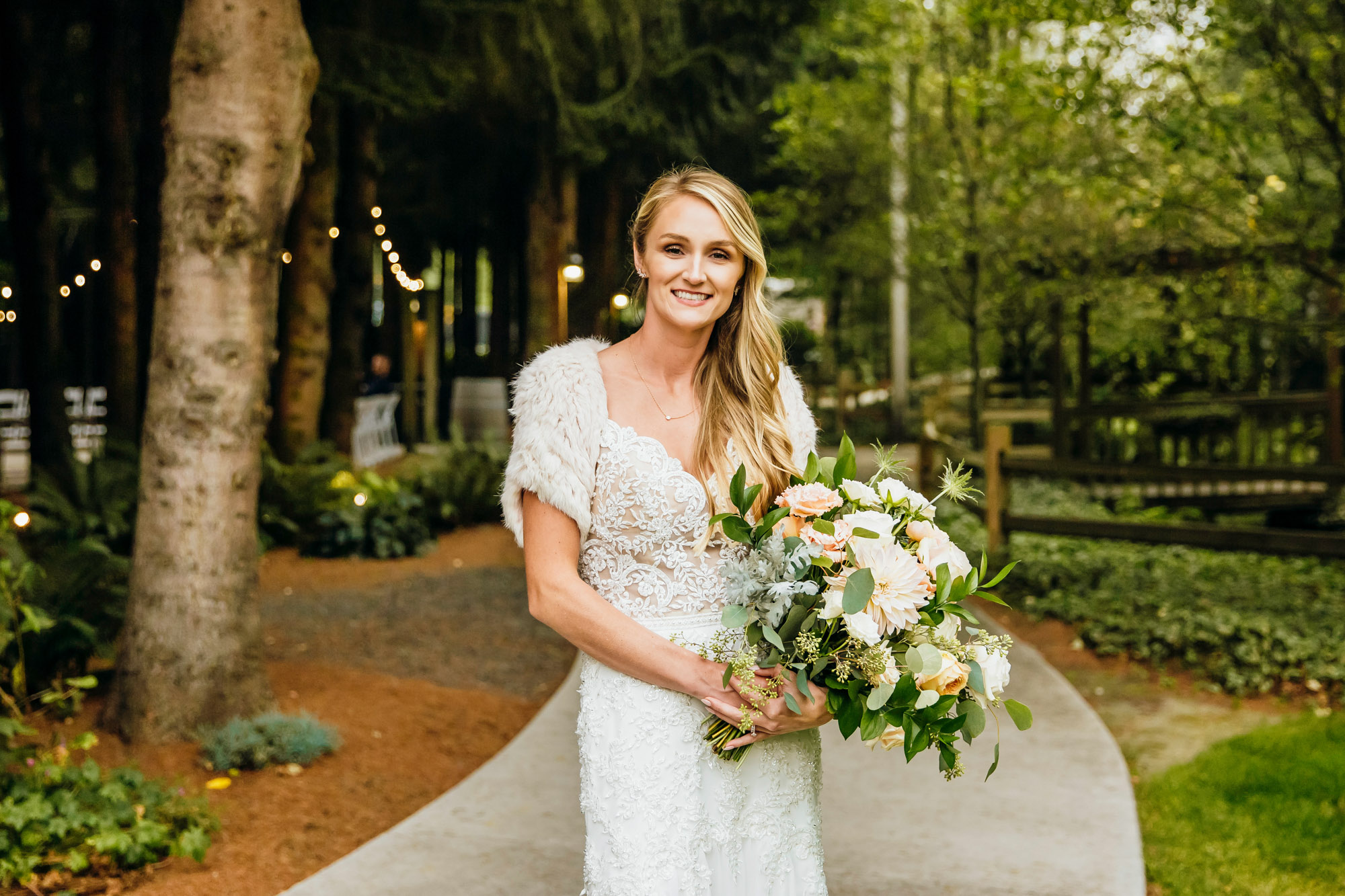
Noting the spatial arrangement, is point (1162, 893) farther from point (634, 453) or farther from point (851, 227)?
point (851, 227)

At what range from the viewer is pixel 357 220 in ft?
43.1

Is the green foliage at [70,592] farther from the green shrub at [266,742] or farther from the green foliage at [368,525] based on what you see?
the green foliage at [368,525]

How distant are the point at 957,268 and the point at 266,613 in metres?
9.36

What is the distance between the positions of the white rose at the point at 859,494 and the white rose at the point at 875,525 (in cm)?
8

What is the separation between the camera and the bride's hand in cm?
218

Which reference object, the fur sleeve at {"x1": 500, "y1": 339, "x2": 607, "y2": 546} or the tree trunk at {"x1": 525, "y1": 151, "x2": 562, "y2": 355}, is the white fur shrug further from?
the tree trunk at {"x1": 525, "y1": 151, "x2": 562, "y2": 355}

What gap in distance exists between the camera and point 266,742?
15.6ft

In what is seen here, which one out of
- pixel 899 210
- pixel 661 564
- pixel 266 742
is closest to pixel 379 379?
pixel 899 210

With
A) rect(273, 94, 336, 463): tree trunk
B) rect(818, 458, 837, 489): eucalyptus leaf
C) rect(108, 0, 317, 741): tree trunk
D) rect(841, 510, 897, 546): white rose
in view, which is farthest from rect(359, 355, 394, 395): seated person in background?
rect(841, 510, 897, 546): white rose

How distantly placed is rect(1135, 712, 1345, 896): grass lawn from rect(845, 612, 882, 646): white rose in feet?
8.99

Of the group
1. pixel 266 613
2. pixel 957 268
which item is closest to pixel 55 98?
pixel 266 613

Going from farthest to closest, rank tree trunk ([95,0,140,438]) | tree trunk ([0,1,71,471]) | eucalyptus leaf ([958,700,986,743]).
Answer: tree trunk ([95,0,140,438])
tree trunk ([0,1,71,471])
eucalyptus leaf ([958,700,986,743])

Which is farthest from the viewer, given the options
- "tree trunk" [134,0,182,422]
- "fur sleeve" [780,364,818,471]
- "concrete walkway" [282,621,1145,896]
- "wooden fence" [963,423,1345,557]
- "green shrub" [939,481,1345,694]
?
"tree trunk" [134,0,182,422]

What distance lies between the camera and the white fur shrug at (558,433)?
2.27 m
